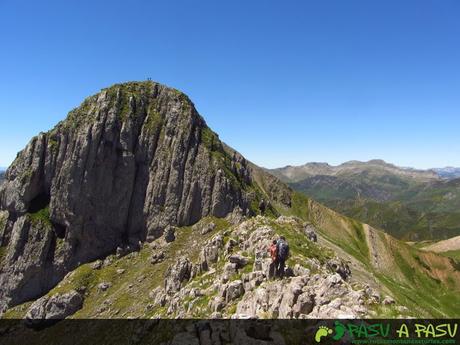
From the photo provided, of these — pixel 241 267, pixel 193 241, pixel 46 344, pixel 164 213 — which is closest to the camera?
pixel 241 267

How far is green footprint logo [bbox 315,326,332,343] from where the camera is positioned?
25.0 meters

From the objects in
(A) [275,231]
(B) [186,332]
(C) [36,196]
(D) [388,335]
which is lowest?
(B) [186,332]

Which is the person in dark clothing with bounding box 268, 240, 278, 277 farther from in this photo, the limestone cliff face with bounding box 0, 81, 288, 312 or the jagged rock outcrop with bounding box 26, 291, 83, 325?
the jagged rock outcrop with bounding box 26, 291, 83, 325

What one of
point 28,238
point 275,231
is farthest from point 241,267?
point 28,238

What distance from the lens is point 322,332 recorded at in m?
25.2

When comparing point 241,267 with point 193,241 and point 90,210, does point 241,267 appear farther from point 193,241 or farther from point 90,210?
point 90,210

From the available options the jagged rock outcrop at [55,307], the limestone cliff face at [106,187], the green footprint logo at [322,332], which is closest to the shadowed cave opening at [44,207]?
the limestone cliff face at [106,187]

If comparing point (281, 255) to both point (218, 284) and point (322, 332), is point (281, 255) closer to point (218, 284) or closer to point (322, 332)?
point (218, 284)

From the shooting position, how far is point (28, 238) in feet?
317

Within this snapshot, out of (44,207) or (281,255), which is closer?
(281,255)

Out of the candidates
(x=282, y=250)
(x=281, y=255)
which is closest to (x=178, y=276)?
(x=281, y=255)

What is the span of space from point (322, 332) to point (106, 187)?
82.7 m

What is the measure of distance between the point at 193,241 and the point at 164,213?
12202mm

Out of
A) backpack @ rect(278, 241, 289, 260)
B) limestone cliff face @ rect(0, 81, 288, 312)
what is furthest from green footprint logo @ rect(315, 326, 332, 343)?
limestone cliff face @ rect(0, 81, 288, 312)
